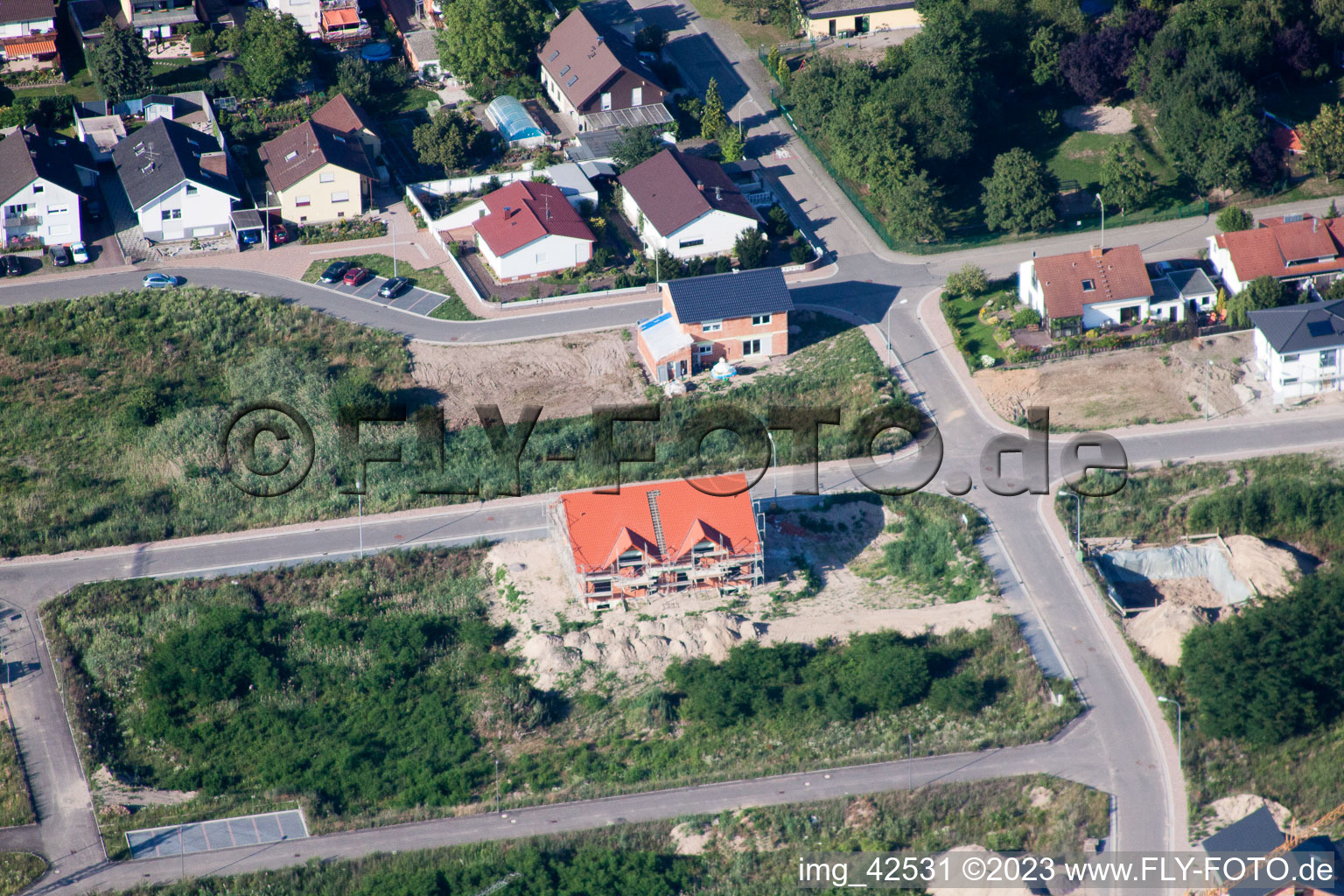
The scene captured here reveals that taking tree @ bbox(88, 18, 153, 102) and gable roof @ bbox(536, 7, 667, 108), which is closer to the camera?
gable roof @ bbox(536, 7, 667, 108)

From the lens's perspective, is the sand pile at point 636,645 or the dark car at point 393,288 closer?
the sand pile at point 636,645

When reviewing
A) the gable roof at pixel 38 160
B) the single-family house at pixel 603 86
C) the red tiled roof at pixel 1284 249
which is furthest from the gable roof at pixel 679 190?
the gable roof at pixel 38 160

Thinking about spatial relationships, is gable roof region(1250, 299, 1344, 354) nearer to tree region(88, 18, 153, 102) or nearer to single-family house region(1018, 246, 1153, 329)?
single-family house region(1018, 246, 1153, 329)

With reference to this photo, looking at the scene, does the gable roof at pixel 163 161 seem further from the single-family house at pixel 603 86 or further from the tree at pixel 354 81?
the single-family house at pixel 603 86

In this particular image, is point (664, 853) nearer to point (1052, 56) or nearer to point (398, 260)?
point (398, 260)

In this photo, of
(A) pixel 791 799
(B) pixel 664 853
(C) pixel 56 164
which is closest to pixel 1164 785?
(A) pixel 791 799

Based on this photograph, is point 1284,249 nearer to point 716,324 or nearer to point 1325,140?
point 1325,140

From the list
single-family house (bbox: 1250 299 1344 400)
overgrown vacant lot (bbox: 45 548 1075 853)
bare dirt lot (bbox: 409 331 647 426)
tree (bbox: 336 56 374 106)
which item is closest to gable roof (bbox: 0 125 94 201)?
tree (bbox: 336 56 374 106)
